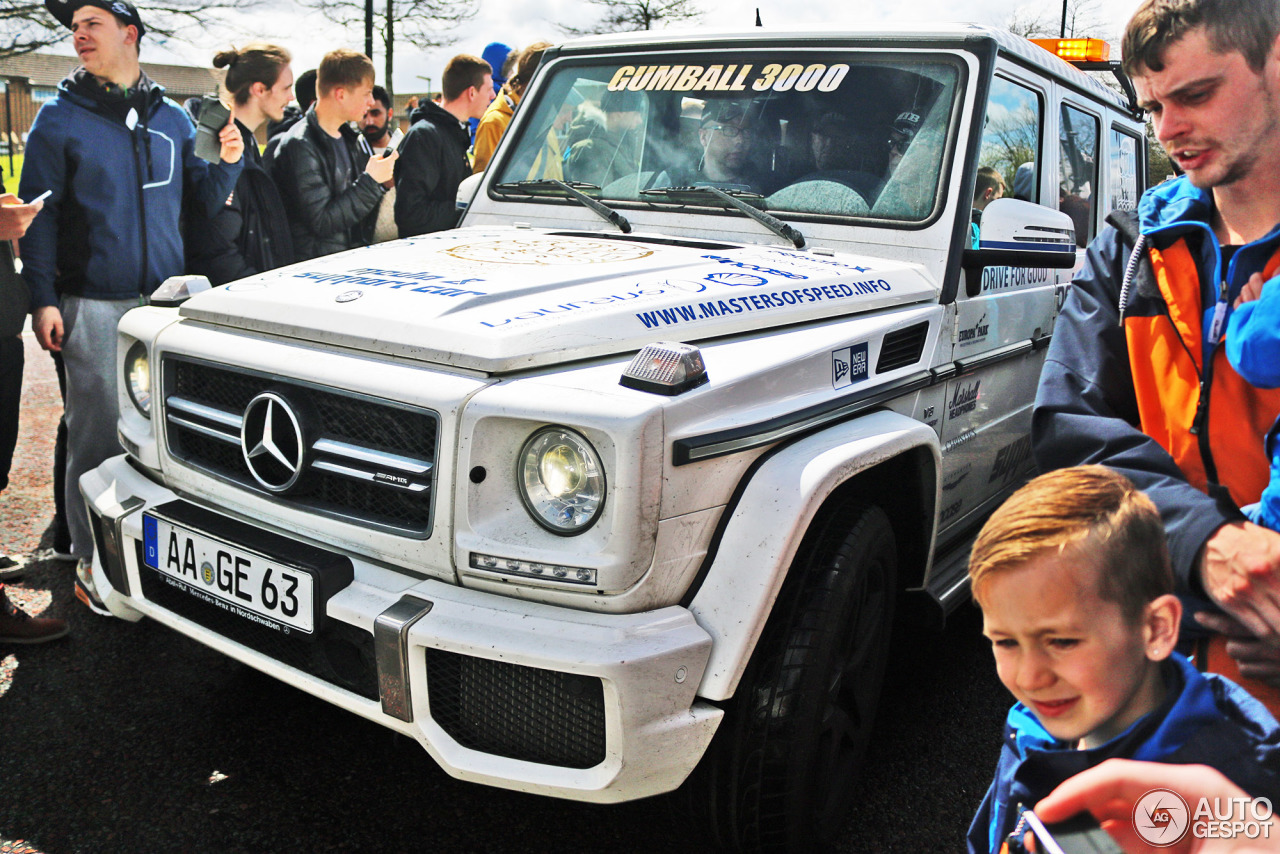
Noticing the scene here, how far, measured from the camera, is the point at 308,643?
6.88ft

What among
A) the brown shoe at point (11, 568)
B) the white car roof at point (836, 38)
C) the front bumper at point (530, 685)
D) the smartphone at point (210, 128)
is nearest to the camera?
the front bumper at point (530, 685)

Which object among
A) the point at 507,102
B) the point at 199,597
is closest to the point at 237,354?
the point at 199,597

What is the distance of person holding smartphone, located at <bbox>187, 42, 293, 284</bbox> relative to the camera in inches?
178

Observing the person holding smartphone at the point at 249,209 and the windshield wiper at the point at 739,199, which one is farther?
the person holding smartphone at the point at 249,209

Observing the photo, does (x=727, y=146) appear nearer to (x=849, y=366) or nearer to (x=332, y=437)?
(x=849, y=366)

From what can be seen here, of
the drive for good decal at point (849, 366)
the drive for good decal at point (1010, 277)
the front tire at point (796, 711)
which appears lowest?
the front tire at point (796, 711)

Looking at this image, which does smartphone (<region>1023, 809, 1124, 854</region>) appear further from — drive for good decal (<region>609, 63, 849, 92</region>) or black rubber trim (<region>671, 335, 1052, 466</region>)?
drive for good decal (<region>609, 63, 849, 92</region>)

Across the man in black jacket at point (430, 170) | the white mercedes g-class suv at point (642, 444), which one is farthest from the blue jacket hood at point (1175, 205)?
the man in black jacket at point (430, 170)

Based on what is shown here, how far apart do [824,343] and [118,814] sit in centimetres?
202

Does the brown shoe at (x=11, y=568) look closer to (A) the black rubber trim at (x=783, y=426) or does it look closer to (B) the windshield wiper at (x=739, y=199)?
(B) the windshield wiper at (x=739, y=199)

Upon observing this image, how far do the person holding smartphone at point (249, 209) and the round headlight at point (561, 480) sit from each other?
3.19 metres

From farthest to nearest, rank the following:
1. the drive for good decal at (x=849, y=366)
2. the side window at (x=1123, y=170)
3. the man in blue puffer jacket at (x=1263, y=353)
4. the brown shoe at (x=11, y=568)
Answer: the side window at (x=1123, y=170), the brown shoe at (x=11, y=568), the drive for good decal at (x=849, y=366), the man in blue puffer jacket at (x=1263, y=353)

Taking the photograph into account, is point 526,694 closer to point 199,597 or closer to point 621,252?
point 199,597

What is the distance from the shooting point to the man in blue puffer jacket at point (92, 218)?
3629 mm
